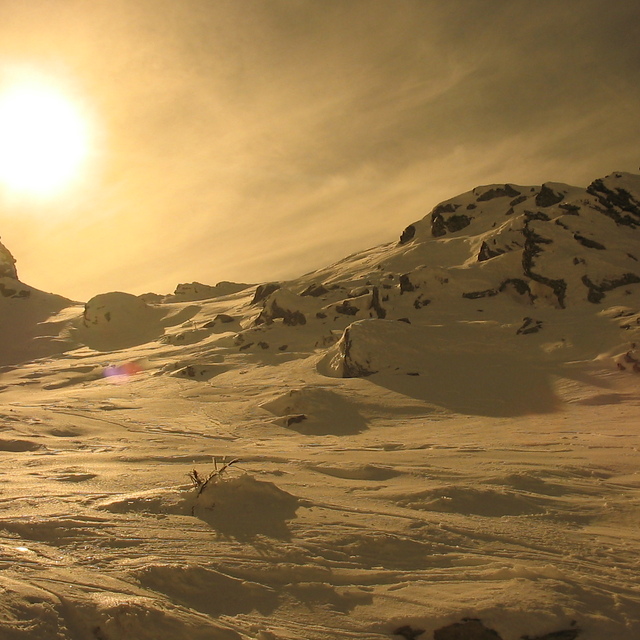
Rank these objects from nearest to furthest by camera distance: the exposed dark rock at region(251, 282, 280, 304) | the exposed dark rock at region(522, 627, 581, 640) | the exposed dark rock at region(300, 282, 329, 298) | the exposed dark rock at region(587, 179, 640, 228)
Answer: the exposed dark rock at region(522, 627, 581, 640), the exposed dark rock at region(587, 179, 640, 228), the exposed dark rock at region(300, 282, 329, 298), the exposed dark rock at region(251, 282, 280, 304)

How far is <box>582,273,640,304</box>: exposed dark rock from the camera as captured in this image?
22125 mm

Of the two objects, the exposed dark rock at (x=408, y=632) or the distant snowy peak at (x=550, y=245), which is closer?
the exposed dark rock at (x=408, y=632)

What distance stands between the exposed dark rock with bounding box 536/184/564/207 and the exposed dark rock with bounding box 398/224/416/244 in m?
9.43

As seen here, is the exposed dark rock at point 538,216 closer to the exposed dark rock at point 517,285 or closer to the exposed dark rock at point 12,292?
the exposed dark rock at point 517,285

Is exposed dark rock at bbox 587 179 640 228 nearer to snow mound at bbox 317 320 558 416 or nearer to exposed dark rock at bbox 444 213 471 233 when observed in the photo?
exposed dark rock at bbox 444 213 471 233

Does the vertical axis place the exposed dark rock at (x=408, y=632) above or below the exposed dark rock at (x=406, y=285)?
below

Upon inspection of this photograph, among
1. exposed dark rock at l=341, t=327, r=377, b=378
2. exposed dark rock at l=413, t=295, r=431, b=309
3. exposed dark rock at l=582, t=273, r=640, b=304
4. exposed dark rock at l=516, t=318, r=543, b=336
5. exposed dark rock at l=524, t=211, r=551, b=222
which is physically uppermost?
exposed dark rock at l=524, t=211, r=551, b=222

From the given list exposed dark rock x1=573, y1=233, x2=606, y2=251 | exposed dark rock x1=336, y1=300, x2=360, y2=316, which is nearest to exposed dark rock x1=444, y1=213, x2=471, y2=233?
exposed dark rock x1=573, y1=233, x2=606, y2=251

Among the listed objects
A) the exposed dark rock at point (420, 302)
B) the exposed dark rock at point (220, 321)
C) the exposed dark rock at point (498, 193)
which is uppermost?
the exposed dark rock at point (498, 193)

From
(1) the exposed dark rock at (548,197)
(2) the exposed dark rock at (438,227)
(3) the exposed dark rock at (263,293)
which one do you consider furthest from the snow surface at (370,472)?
(3) the exposed dark rock at (263,293)

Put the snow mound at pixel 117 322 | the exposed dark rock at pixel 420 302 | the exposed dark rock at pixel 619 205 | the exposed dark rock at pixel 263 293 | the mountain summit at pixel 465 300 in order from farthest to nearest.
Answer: the snow mound at pixel 117 322, the exposed dark rock at pixel 263 293, the exposed dark rock at pixel 619 205, the exposed dark rock at pixel 420 302, the mountain summit at pixel 465 300

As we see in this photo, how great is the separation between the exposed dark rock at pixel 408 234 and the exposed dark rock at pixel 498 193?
191 inches

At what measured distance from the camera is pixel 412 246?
37.0 metres

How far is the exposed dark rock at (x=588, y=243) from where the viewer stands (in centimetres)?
2472
